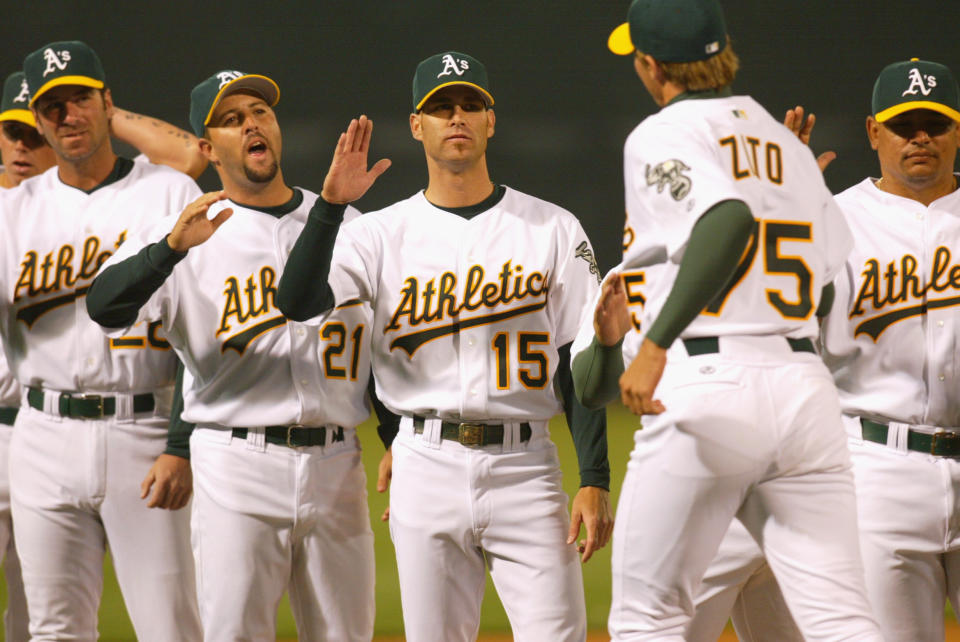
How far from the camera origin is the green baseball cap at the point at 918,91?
9.91ft

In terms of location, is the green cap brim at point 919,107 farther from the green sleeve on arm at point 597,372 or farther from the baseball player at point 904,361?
the green sleeve on arm at point 597,372

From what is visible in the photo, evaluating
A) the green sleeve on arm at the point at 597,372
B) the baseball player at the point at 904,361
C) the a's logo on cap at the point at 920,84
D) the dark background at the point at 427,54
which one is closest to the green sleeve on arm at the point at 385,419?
the green sleeve on arm at the point at 597,372

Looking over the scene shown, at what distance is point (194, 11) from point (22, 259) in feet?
13.7

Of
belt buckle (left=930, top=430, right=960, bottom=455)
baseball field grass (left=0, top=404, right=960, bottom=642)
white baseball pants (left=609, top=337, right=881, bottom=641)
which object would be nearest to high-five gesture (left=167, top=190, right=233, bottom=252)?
white baseball pants (left=609, top=337, right=881, bottom=641)

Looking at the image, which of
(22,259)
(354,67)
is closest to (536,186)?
(354,67)

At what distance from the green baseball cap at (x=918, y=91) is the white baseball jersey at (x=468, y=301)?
0.88 m

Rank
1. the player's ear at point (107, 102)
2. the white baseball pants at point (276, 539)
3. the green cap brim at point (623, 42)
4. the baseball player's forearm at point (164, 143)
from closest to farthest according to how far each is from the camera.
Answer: the green cap brim at point (623, 42)
the white baseball pants at point (276, 539)
the player's ear at point (107, 102)
the baseball player's forearm at point (164, 143)

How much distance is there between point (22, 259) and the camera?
3.53 metres

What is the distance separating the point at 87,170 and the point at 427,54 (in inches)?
163

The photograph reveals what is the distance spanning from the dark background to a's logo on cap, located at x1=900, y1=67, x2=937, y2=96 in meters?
4.26

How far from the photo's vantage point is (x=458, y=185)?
3080 mm

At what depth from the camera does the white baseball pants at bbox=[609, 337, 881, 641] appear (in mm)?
2186

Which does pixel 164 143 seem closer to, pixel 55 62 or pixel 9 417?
pixel 55 62

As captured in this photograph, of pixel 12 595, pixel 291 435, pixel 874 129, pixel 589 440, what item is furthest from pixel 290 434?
pixel 874 129
